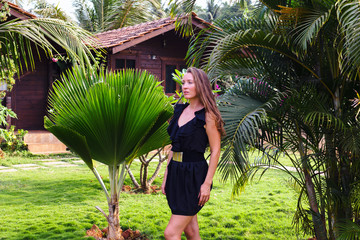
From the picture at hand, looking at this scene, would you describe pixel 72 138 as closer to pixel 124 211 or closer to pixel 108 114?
pixel 108 114

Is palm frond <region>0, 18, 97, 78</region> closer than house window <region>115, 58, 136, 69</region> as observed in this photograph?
Yes

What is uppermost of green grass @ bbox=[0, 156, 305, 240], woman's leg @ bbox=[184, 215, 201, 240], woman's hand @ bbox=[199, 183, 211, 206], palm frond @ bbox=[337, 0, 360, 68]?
palm frond @ bbox=[337, 0, 360, 68]

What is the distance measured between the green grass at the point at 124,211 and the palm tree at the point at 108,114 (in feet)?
4.37

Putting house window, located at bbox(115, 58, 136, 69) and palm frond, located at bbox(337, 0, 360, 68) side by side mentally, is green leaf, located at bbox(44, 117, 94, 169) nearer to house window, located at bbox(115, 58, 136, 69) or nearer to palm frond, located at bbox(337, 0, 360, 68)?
palm frond, located at bbox(337, 0, 360, 68)

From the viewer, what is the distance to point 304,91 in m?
4.06

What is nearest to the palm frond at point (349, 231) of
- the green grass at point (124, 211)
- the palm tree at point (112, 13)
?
the green grass at point (124, 211)

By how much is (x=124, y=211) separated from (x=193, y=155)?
10.4ft

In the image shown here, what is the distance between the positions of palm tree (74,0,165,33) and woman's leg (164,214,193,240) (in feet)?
67.3

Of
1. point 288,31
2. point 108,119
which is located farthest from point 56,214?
point 288,31

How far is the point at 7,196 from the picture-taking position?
709 cm

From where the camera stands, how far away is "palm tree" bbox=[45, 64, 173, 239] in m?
4.12

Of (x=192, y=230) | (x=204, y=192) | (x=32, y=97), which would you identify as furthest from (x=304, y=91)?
(x=32, y=97)

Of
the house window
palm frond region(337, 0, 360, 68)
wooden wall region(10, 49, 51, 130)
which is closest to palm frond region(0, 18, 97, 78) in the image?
palm frond region(337, 0, 360, 68)

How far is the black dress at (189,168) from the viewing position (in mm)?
3240
